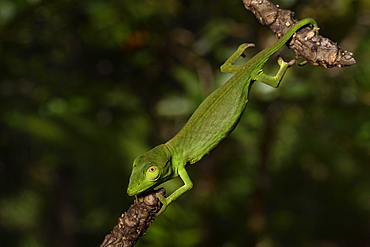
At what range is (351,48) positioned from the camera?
12.1 ft

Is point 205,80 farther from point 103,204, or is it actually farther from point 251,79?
point 103,204

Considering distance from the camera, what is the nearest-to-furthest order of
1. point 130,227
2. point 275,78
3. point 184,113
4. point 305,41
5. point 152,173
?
1. point 130,227
2. point 305,41
3. point 152,173
4. point 275,78
5. point 184,113

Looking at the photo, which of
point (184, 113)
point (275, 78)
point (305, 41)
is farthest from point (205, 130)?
point (184, 113)

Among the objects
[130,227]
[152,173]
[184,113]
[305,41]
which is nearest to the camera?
[130,227]

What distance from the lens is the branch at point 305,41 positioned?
1.72 metres

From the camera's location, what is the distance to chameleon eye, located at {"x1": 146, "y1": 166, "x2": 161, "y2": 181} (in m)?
2.05

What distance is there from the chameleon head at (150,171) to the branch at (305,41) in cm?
67

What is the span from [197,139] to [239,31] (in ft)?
6.46

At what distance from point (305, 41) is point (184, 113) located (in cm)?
166

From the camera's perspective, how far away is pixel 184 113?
3449mm

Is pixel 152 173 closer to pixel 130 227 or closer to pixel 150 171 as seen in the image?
pixel 150 171

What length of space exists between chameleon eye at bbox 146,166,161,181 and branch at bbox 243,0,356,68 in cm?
71

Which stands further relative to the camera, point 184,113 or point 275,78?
point 184,113

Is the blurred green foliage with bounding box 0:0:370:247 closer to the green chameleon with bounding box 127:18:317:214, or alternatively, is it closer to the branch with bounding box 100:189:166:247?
the green chameleon with bounding box 127:18:317:214
